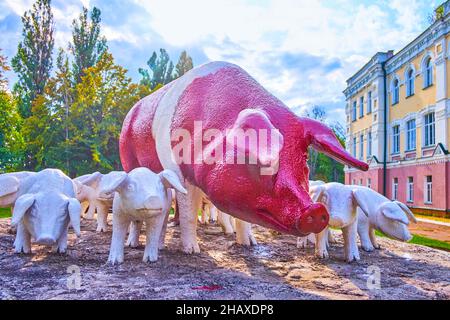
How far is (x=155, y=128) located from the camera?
19.3ft

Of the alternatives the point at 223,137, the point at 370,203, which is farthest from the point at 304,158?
the point at 370,203

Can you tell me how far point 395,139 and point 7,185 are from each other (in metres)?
19.9

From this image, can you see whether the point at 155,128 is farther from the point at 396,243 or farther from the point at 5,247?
the point at 396,243

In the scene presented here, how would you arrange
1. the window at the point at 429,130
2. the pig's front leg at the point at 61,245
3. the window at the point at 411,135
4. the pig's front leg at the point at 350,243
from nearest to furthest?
the pig's front leg at the point at 350,243, the pig's front leg at the point at 61,245, the window at the point at 429,130, the window at the point at 411,135

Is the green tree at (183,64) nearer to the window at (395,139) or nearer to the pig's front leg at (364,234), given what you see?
the window at (395,139)

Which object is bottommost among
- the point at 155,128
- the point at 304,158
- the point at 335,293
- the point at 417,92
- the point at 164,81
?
the point at 335,293

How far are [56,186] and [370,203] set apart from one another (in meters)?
4.44

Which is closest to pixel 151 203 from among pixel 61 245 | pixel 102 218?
pixel 61 245

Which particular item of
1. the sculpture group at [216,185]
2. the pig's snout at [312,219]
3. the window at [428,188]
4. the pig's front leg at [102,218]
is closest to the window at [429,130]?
the window at [428,188]

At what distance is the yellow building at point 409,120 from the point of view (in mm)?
16266

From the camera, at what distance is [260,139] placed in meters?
3.76

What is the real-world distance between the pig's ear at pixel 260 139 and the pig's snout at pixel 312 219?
535 millimetres

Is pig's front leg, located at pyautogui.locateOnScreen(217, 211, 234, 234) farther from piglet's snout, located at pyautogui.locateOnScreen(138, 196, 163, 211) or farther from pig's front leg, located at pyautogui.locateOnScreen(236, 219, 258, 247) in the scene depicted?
piglet's snout, located at pyautogui.locateOnScreen(138, 196, 163, 211)

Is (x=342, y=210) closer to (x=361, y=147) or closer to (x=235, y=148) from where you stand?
(x=235, y=148)
